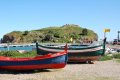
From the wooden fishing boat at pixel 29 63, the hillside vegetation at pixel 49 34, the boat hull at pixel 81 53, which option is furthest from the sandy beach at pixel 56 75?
the hillside vegetation at pixel 49 34

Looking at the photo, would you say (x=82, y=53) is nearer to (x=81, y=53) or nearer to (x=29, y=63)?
(x=81, y=53)

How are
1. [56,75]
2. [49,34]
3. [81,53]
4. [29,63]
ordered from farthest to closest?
[49,34] < [81,53] < [29,63] < [56,75]

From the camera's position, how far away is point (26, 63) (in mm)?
22625

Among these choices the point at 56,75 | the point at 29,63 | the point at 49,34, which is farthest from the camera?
the point at 49,34

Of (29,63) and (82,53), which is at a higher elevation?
(82,53)

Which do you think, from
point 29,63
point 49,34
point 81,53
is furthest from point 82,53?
point 49,34

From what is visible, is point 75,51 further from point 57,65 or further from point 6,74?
point 6,74

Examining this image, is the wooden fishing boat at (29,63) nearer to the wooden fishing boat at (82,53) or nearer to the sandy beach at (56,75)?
the sandy beach at (56,75)

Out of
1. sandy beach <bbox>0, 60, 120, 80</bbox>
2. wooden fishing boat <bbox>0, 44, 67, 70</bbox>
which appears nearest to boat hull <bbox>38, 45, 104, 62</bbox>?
sandy beach <bbox>0, 60, 120, 80</bbox>

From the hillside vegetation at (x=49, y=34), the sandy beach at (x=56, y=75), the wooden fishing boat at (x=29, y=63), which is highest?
the hillside vegetation at (x=49, y=34)

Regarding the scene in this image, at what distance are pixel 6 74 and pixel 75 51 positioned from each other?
9599 millimetres

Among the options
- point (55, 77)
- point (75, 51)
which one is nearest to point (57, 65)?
point (55, 77)

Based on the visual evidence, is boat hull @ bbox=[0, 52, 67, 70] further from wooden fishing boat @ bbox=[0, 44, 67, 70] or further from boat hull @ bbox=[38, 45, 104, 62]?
boat hull @ bbox=[38, 45, 104, 62]

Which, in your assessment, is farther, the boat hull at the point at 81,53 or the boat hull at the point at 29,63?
the boat hull at the point at 81,53
